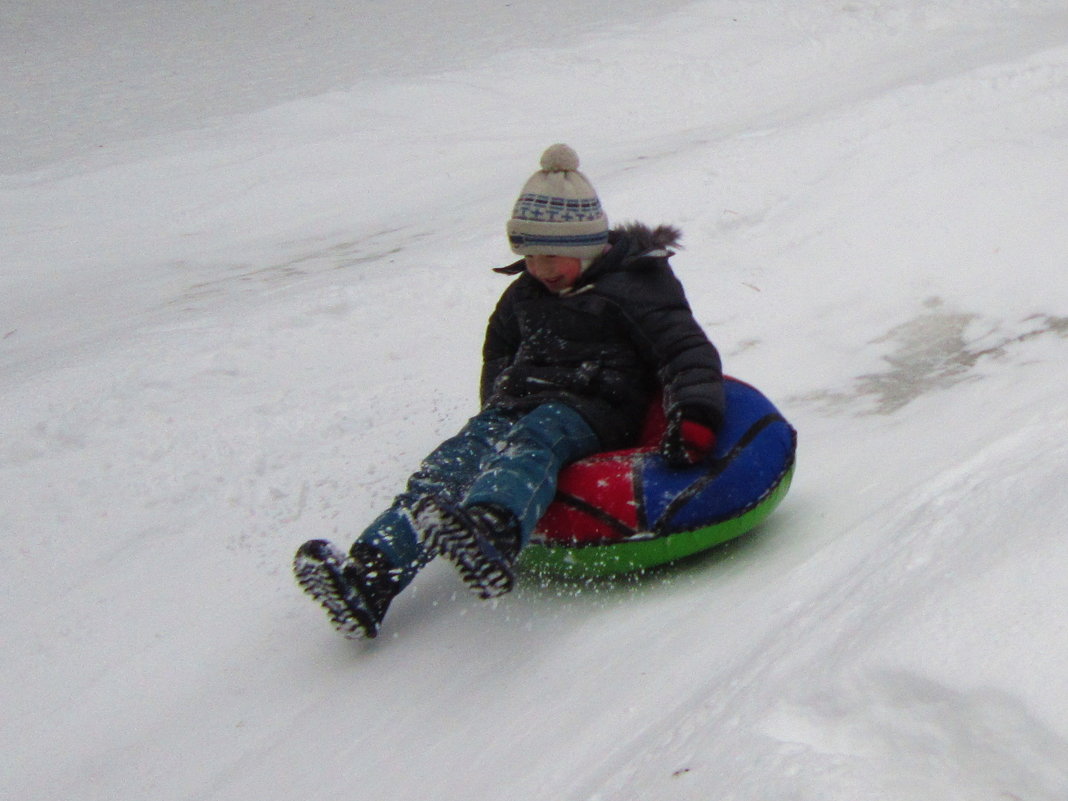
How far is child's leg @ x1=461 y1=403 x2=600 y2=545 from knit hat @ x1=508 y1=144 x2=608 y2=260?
0.49 meters

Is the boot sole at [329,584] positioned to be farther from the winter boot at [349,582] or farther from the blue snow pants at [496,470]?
the blue snow pants at [496,470]

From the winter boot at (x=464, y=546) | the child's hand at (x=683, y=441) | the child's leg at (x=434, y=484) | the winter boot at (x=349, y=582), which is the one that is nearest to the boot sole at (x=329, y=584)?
the winter boot at (x=349, y=582)

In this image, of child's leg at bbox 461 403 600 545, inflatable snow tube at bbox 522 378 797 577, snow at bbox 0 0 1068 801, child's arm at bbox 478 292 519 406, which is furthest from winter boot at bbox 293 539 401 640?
child's arm at bbox 478 292 519 406

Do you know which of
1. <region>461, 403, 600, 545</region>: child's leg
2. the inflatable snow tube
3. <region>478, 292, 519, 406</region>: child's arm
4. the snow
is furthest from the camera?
<region>478, 292, 519, 406</region>: child's arm

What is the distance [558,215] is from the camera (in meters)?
3.20

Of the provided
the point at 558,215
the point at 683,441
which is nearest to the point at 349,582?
the point at 683,441

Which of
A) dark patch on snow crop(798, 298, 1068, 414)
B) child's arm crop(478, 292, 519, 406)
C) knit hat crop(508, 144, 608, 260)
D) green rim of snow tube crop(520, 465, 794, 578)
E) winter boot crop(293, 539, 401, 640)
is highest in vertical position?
knit hat crop(508, 144, 608, 260)

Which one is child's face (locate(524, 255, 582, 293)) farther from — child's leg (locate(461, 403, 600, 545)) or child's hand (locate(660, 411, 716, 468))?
child's hand (locate(660, 411, 716, 468))

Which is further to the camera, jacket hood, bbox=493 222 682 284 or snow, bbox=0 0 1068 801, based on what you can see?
jacket hood, bbox=493 222 682 284

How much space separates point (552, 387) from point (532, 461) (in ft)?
1.27

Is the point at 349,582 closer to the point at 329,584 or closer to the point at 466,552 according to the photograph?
the point at 329,584

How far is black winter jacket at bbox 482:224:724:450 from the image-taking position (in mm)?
3084

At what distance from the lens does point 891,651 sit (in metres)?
1.53

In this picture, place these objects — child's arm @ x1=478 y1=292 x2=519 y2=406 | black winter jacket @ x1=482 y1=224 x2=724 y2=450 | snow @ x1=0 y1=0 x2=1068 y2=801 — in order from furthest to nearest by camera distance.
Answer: child's arm @ x1=478 y1=292 x2=519 y2=406, black winter jacket @ x1=482 y1=224 x2=724 y2=450, snow @ x1=0 y1=0 x2=1068 y2=801
